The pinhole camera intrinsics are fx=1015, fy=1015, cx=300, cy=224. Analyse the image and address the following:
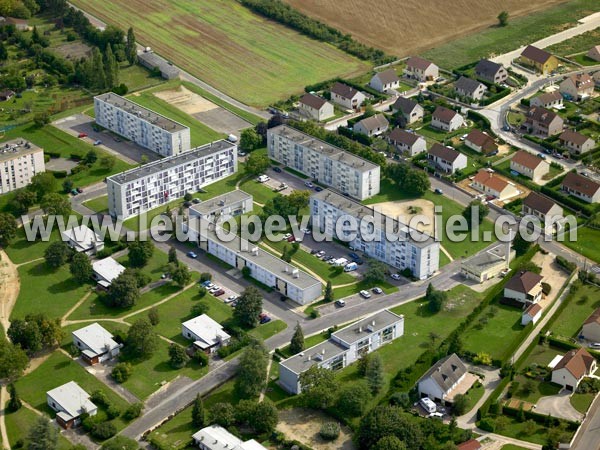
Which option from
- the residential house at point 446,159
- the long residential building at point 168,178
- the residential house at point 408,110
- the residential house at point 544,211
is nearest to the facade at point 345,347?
the residential house at point 544,211

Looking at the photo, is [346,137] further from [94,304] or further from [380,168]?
[94,304]

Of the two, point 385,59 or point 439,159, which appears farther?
point 385,59

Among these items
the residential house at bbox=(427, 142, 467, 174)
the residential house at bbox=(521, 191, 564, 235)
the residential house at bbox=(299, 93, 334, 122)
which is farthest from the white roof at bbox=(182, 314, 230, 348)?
the residential house at bbox=(299, 93, 334, 122)

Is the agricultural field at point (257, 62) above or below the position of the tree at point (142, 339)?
above

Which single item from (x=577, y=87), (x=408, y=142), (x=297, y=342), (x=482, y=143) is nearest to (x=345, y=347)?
(x=297, y=342)

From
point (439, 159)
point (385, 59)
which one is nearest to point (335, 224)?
point (439, 159)

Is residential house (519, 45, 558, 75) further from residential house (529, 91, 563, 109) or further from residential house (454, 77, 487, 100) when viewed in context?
residential house (454, 77, 487, 100)

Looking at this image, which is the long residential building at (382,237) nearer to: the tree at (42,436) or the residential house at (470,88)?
the residential house at (470,88)
